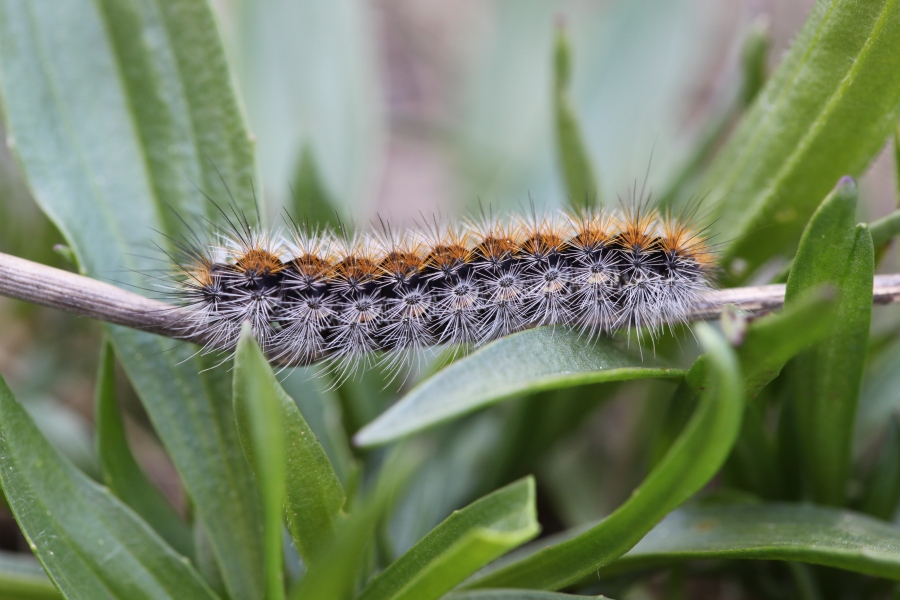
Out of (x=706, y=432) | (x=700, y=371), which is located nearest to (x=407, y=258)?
(x=700, y=371)

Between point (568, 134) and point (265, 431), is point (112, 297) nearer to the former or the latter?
point (265, 431)

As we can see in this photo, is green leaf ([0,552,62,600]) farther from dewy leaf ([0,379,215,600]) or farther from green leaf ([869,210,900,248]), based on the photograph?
green leaf ([869,210,900,248])

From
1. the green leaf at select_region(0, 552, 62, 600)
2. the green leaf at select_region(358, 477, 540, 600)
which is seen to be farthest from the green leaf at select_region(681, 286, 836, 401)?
the green leaf at select_region(0, 552, 62, 600)

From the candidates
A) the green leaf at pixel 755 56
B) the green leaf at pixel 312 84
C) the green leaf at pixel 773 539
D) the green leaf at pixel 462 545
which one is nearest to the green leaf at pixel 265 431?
the green leaf at pixel 462 545

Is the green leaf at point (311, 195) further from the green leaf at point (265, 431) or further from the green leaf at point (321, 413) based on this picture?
the green leaf at point (265, 431)

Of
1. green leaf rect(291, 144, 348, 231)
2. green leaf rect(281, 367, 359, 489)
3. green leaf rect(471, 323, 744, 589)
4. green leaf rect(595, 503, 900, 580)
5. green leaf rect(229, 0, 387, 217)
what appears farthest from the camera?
green leaf rect(229, 0, 387, 217)

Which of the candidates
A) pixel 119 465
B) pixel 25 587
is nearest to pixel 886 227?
pixel 119 465
